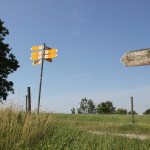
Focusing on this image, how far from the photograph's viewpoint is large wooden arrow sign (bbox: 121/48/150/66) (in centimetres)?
371

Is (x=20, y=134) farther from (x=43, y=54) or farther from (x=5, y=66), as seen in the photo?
(x=5, y=66)

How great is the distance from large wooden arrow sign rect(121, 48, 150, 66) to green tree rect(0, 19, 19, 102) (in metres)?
16.5

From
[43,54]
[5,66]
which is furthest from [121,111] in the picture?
[43,54]

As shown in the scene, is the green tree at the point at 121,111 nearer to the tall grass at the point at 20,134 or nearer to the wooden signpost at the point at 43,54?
the wooden signpost at the point at 43,54

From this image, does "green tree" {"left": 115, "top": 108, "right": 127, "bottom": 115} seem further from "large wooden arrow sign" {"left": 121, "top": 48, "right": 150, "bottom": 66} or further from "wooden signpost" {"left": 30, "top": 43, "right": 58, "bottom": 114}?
"large wooden arrow sign" {"left": 121, "top": 48, "right": 150, "bottom": 66}

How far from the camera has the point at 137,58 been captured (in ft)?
12.6

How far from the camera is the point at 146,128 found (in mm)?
10281

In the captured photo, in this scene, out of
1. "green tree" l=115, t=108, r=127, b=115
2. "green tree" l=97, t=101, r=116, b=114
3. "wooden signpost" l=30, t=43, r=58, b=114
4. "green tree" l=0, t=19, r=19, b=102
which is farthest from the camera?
"green tree" l=115, t=108, r=127, b=115

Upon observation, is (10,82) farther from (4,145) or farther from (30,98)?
(4,145)

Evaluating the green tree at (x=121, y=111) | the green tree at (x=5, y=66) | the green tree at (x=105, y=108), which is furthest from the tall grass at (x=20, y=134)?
the green tree at (x=121, y=111)

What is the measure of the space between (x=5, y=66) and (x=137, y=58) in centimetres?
1721

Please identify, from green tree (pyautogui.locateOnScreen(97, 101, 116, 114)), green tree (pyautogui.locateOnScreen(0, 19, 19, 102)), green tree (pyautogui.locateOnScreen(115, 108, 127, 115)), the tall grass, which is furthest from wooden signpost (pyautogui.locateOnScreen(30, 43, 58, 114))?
green tree (pyautogui.locateOnScreen(115, 108, 127, 115))

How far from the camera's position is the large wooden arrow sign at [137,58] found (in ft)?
12.2

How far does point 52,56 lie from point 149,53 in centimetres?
605
